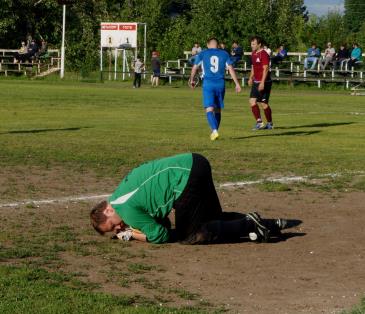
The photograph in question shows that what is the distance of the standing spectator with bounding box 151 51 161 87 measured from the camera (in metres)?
55.3

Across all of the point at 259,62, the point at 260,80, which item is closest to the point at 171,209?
the point at 259,62

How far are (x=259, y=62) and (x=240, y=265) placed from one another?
14.4 meters

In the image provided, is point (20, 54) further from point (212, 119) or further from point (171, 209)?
point (171, 209)

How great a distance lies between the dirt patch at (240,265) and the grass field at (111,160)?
42 millimetres

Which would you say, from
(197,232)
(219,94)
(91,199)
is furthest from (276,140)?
(197,232)

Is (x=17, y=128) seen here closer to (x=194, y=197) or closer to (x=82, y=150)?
(x=82, y=150)

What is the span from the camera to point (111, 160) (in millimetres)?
15484

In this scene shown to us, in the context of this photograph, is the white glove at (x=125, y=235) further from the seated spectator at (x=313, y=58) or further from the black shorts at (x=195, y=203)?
the seated spectator at (x=313, y=58)

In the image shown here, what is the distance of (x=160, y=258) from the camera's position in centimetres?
822

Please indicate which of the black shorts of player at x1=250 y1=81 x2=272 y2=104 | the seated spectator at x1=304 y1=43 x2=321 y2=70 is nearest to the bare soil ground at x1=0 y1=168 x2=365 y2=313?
the black shorts of player at x1=250 y1=81 x2=272 y2=104

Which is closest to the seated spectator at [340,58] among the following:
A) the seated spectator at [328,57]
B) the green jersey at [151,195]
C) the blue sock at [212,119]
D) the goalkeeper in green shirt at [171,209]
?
the seated spectator at [328,57]

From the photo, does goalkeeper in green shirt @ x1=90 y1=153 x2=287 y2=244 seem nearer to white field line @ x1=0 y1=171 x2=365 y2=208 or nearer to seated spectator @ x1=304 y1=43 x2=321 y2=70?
white field line @ x1=0 y1=171 x2=365 y2=208

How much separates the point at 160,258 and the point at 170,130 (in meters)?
14.0

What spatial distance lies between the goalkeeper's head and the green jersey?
9 cm
